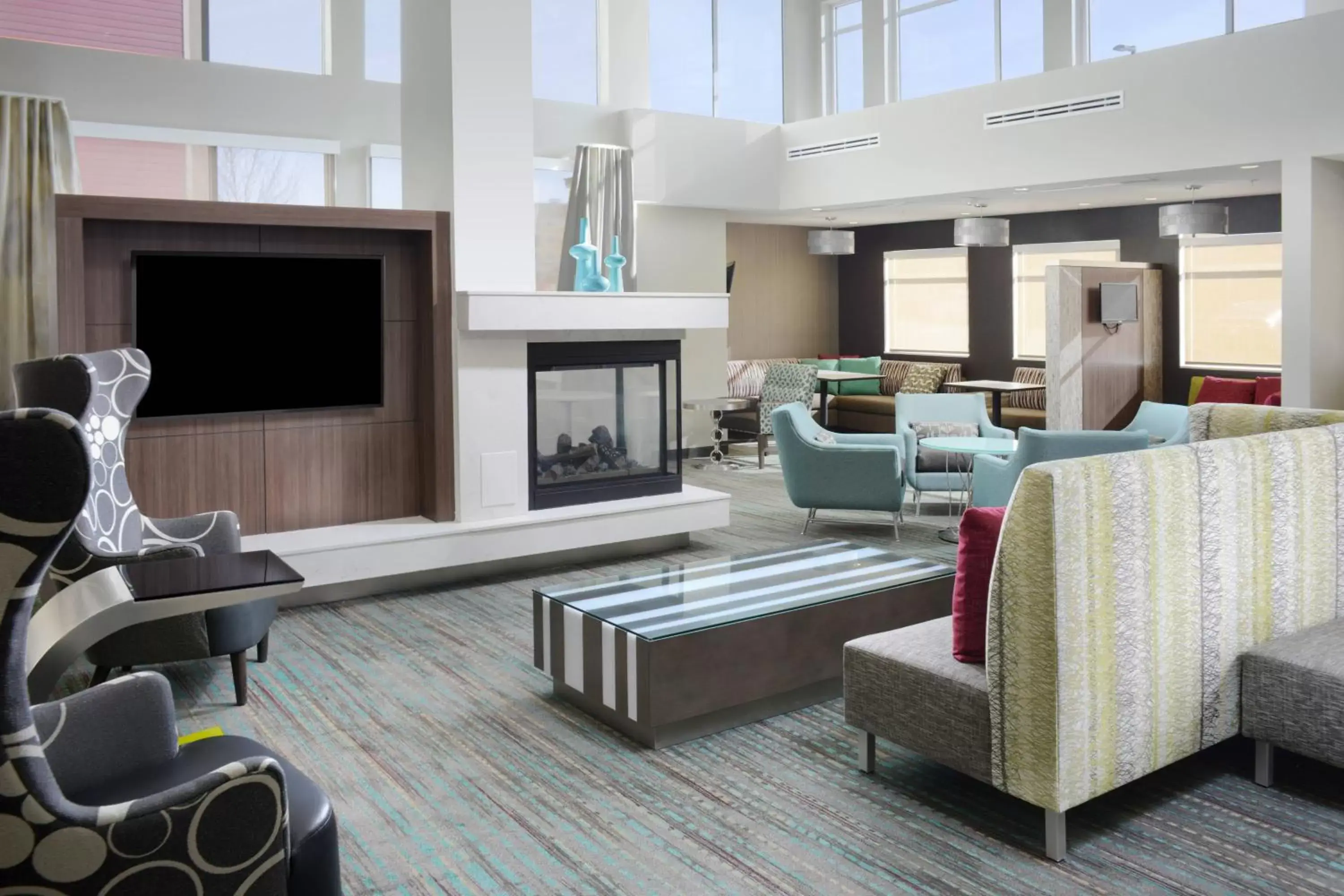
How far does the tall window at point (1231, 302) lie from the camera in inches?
420

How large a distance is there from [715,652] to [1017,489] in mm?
1347

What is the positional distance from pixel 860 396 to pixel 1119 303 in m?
3.57

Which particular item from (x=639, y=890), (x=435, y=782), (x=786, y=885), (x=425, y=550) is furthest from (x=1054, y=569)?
(x=425, y=550)

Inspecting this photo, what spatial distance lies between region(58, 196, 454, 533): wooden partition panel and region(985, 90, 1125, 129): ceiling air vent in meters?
5.37

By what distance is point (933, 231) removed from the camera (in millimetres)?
13578

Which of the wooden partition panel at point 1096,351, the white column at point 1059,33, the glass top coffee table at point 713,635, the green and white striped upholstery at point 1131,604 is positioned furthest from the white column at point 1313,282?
the green and white striped upholstery at point 1131,604

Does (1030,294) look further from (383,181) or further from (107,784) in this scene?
(107,784)

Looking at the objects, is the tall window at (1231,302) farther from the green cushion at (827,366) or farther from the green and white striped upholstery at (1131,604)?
the green and white striped upholstery at (1131,604)

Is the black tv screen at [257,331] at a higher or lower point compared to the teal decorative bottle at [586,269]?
Result: lower

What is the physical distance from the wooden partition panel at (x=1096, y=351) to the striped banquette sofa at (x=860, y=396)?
235 cm

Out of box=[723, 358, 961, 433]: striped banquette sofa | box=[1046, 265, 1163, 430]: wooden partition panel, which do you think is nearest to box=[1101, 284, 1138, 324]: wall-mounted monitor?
box=[1046, 265, 1163, 430]: wooden partition panel

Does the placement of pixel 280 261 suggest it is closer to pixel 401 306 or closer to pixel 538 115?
pixel 401 306

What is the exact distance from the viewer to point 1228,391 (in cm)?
1025

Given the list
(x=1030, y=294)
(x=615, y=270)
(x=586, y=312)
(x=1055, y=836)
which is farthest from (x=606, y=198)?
(x=1055, y=836)
